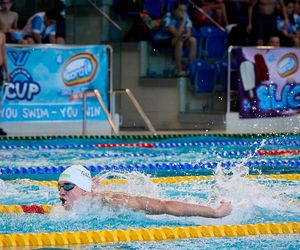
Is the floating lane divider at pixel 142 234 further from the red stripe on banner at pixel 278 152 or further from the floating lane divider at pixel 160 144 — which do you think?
the floating lane divider at pixel 160 144

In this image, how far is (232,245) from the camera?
5.31 metres

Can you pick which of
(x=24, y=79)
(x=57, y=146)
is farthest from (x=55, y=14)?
(x=57, y=146)

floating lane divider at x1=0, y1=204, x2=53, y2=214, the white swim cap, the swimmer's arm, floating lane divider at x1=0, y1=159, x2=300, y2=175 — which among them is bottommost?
floating lane divider at x1=0, y1=159, x2=300, y2=175

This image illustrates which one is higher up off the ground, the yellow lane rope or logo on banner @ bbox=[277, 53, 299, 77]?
logo on banner @ bbox=[277, 53, 299, 77]

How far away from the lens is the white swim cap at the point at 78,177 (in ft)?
18.9

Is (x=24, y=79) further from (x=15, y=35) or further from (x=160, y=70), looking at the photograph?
(x=160, y=70)

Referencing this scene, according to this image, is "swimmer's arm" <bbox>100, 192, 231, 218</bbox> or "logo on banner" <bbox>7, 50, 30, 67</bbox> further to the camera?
"logo on banner" <bbox>7, 50, 30, 67</bbox>

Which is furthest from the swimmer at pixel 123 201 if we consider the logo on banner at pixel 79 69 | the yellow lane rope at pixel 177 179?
the logo on banner at pixel 79 69

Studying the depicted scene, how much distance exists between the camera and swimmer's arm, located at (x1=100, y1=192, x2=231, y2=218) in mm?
5613

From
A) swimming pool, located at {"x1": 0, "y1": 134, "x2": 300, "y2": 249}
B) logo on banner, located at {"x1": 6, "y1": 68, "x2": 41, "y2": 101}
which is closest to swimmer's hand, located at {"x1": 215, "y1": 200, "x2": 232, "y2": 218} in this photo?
swimming pool, located at {"x1": 0, "y1": 134, "x2": 300, "y2": 249}

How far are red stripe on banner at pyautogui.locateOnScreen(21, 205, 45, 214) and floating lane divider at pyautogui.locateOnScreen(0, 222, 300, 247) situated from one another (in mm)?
1025

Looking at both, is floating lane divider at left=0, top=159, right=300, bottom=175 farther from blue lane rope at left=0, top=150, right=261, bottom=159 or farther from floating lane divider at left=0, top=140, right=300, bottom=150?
floating lane divider at left=0, top=140, right=300, bottom=150

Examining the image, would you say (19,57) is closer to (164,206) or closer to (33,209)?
(33,209)

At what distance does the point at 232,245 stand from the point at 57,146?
5583 mm
